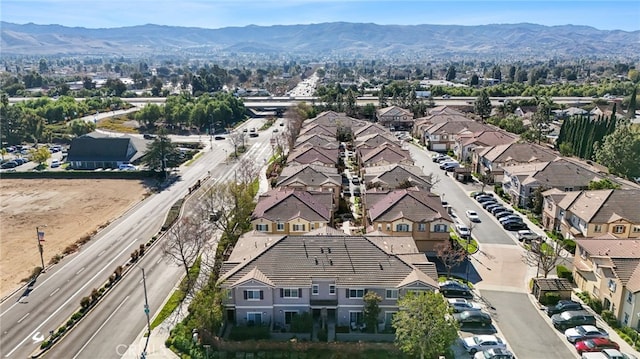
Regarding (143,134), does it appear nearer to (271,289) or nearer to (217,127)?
(217,127)

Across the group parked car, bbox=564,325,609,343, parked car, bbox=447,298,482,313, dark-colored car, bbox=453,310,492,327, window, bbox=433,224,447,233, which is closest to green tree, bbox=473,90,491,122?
window, bbox=433,224,447,233

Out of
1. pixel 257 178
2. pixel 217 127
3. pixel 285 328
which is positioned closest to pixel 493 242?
pixel 285 328

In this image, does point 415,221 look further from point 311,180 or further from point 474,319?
point 311,180

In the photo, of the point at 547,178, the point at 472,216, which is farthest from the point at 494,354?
the point at 547,178

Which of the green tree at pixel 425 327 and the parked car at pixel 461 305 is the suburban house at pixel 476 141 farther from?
the green tree at pixel 425 327

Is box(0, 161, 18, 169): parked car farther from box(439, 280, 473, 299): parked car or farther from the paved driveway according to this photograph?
the paved driveway

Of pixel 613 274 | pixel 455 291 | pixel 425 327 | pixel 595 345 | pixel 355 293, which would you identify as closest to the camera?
pixel 425 327
